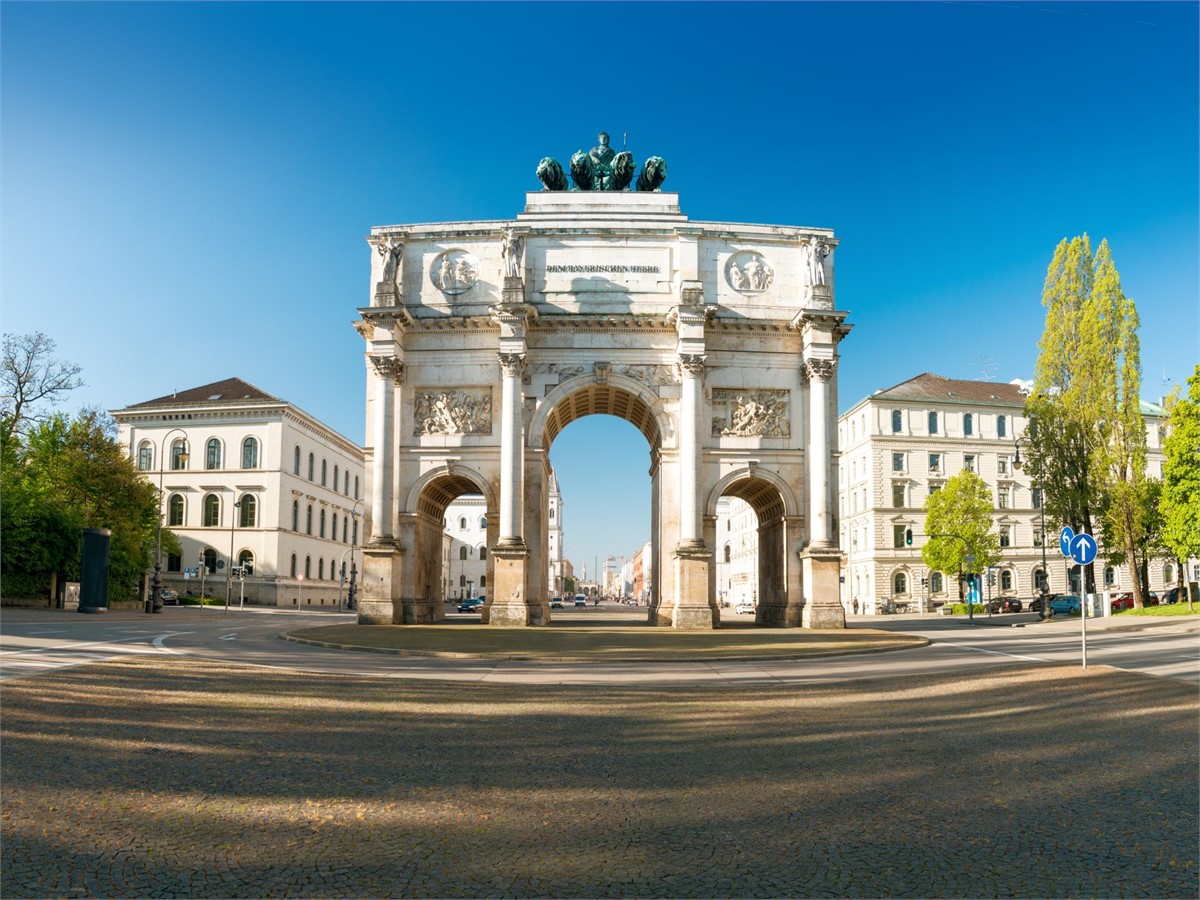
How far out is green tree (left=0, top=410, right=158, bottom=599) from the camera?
44.8 metres

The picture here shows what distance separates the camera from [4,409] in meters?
50.2

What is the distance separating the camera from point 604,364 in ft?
125

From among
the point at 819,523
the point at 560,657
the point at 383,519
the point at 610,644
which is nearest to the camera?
the point at 560,657

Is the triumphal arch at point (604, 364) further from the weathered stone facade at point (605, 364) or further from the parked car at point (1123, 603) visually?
Answer: the parked car at point (1123, 603)

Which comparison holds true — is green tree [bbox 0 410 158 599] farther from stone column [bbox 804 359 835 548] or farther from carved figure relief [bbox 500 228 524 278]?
stone column [bbox 804 359 835 548]

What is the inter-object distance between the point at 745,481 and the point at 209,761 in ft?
111

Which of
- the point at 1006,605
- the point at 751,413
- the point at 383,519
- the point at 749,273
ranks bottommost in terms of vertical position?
the point at 1006,605

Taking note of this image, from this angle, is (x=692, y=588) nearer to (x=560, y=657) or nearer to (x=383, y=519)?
(x=383, y=519)

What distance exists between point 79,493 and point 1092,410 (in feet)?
176

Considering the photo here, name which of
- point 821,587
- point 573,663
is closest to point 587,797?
point 573,663

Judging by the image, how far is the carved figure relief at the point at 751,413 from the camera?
3844 centimetres

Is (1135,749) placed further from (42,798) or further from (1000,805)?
(42,798)

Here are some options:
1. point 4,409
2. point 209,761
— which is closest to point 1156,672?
point 209,761

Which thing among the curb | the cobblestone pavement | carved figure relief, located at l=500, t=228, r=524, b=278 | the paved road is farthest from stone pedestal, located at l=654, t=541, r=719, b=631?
the cobblestone pavement
